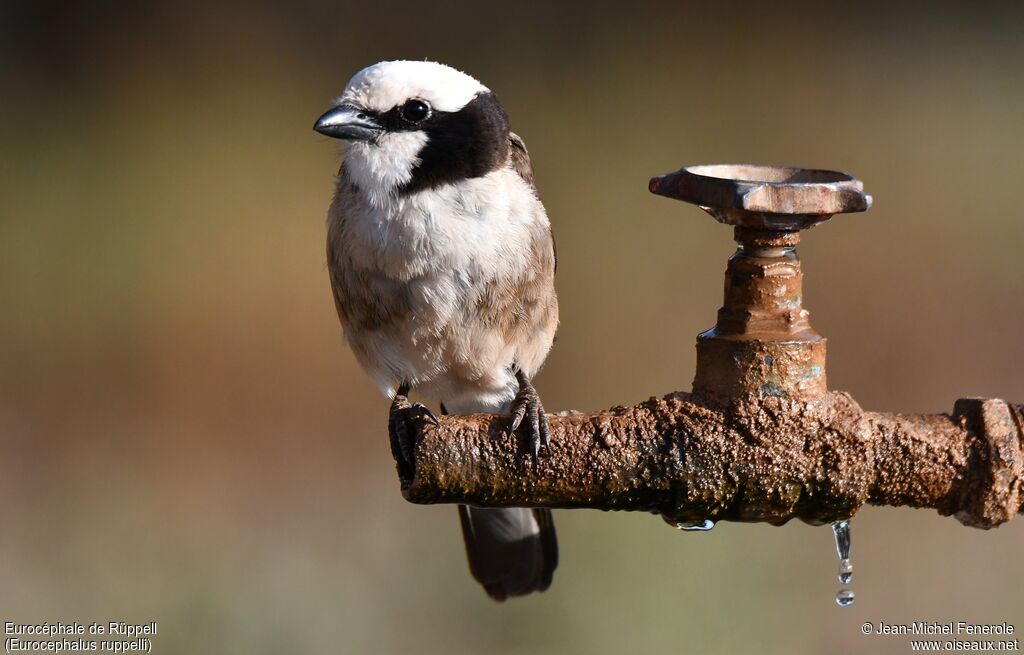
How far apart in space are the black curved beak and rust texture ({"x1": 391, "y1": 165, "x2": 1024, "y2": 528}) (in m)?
0.75

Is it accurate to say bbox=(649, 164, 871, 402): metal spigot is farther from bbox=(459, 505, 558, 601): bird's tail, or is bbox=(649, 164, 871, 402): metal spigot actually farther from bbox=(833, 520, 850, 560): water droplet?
bbox=(459, 505, 558, 601): bird's tail

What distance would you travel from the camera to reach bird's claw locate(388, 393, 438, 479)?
2.71m

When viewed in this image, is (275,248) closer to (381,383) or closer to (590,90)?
(590,90)

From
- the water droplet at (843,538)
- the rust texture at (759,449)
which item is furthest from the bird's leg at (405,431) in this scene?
the water droplet at (843,538)

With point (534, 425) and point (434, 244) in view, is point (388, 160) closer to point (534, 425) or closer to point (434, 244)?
point (434, 244)

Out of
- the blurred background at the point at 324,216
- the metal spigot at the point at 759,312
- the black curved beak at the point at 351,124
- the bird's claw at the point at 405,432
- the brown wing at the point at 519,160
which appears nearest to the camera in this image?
the metal spigot at the point at 759,312

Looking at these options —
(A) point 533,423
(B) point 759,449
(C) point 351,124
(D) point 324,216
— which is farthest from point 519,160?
(D) point 324,216

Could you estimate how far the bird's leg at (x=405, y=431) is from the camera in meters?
2.72

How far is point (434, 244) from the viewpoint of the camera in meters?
3.05

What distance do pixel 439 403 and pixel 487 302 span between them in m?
0.80

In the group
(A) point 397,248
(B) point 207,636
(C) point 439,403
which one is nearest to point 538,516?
(C) point 439,403

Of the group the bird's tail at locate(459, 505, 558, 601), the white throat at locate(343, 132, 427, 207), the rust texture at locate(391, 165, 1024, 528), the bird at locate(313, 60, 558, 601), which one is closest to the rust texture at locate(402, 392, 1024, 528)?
the rust texture at locate(391, 165, 1024, 528)

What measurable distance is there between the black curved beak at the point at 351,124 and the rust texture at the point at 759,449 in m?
0.75

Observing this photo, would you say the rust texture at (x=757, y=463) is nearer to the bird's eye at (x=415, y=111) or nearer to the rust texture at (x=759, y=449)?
the rust texture at (x=759, y=449)
